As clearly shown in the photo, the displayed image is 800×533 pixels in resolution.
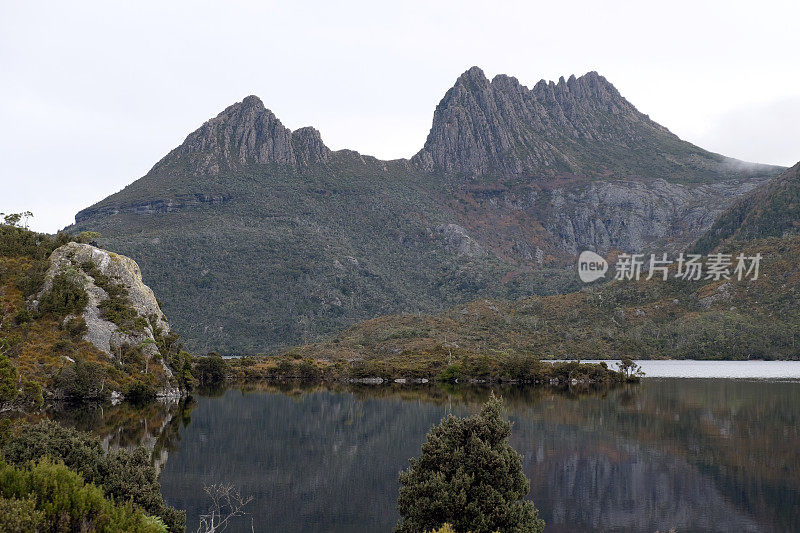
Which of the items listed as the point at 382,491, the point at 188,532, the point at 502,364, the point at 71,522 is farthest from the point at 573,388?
the point at 71,522

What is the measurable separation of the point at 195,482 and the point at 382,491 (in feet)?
40.1

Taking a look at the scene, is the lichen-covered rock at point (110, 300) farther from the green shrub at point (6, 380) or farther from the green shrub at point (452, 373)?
the green shrub at point (452, 373)

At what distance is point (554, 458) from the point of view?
4991 centimetres

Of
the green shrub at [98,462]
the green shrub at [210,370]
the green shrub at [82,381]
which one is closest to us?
the green shrub at [98,462]

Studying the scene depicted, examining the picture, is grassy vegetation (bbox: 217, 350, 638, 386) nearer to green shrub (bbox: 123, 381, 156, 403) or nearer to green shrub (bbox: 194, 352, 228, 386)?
green shrub (bbox: 194, 352, 228, 386)

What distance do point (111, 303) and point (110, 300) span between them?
29.6 inches

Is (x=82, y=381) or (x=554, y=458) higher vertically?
(x=82, y=381)

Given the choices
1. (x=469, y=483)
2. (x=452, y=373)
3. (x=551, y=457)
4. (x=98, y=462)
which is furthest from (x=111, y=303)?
(x=469, y=483)

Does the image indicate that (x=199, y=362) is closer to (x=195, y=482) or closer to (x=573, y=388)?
(x=573, y=388)

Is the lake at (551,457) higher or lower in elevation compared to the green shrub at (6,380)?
lower

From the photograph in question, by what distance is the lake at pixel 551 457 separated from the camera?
35375 mm

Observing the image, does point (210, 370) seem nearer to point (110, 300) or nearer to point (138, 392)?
point (110, 300)

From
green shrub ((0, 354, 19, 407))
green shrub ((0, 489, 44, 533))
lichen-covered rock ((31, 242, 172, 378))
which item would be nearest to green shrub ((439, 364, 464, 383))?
lichen-covered rock ((31, 242, 172, 378))

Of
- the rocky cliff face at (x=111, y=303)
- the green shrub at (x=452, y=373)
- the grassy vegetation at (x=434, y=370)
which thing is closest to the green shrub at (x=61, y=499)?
the rocky cliff face at (x=111, y=303)
